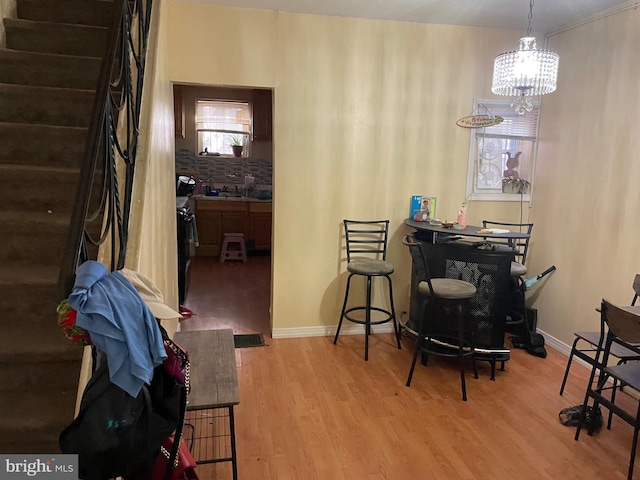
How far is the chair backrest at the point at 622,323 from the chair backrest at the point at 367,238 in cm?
185

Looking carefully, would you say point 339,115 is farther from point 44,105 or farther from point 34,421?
point 34,421

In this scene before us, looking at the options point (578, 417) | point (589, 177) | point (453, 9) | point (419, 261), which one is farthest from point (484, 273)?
point (453, 9)

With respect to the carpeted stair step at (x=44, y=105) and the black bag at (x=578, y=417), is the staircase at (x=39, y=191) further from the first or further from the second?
the black bag at (x=578, y=417)

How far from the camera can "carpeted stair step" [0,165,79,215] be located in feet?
6.24

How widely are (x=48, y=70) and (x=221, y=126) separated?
182 inches

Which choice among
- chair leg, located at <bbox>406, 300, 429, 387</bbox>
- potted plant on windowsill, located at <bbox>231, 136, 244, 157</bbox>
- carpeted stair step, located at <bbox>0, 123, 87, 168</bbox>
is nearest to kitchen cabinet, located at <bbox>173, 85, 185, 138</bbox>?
potted plant on windowsill, located at <bbox>231, 136, 244, 157</bbox>

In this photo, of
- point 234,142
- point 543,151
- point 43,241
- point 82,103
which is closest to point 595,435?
point 543,151

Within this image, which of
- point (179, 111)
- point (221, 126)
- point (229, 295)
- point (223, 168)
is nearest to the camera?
point (229, 295)

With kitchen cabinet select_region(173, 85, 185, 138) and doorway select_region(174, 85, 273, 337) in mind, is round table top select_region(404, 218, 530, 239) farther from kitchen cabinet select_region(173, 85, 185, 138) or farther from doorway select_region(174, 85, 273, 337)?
kitchen cabinet select_region(173, 85, 185, 138)

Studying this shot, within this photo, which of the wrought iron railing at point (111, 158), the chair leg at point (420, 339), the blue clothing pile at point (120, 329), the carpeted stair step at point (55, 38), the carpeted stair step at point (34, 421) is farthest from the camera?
the chair leg at point (420, 339)

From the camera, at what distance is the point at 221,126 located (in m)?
6.88

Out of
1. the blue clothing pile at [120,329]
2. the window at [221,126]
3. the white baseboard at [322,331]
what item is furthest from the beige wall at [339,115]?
the window at [221,126]

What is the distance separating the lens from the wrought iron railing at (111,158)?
1.17 m

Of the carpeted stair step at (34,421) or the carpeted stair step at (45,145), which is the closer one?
the carpeted stair step at (34,421)
